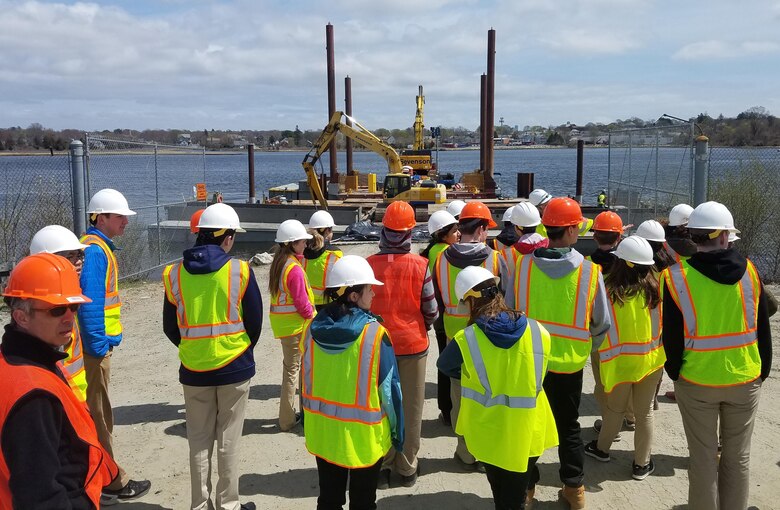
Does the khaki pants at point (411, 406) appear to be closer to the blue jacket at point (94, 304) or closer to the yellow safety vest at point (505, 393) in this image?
the yellow safety vest at point (505, 393)

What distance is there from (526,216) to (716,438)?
2.42m

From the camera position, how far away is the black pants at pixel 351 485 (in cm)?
341

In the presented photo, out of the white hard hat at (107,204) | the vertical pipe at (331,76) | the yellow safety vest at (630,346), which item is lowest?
the yellow safety vest at (630,346)

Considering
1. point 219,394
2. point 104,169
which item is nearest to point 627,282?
point 219,394

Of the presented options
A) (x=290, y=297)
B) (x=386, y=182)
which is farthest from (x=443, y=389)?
(x=386, y=182)

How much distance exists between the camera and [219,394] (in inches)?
158

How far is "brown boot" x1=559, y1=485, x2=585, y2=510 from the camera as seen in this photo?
419 cm

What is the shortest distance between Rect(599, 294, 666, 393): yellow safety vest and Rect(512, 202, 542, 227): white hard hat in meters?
1.18

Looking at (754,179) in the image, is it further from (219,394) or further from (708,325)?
(219,394)

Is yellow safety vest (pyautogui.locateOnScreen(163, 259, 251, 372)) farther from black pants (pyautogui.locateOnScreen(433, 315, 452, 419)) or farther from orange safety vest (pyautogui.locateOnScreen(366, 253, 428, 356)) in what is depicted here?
black pants (pyautogui.locateOnScreen(433, 315, 452, 419))

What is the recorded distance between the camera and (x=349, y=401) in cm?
329

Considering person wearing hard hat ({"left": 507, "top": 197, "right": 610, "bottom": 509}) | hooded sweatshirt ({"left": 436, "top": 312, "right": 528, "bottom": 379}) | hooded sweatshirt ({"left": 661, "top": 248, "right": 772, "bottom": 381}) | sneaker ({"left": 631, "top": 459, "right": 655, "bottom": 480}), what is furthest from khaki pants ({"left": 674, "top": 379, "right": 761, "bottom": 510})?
hooded sweatshirt ({"left": 436, "top": 312, "right": 528, "bottom": 379})

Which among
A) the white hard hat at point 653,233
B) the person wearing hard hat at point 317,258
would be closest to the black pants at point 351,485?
the person wearing hard hat at point 317,258

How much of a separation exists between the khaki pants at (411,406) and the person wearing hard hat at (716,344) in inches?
69.2
